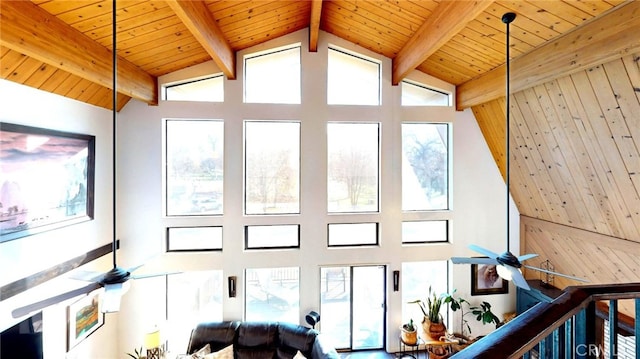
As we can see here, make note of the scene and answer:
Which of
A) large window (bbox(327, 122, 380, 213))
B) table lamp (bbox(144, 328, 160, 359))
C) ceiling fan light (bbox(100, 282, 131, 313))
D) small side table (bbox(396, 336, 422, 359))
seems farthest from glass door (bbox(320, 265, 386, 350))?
ceiling fan light (bbox(100, 282, 131, 313))

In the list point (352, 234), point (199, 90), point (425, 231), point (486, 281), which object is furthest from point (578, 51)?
point (199, 90)

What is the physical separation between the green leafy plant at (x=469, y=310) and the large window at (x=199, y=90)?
18.4 ft

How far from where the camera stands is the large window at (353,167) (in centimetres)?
514

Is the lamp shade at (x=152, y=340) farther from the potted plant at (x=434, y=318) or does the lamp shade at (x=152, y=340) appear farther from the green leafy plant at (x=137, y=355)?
the potted plant at (x=434, y=318)

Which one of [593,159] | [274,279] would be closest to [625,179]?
[593,159]

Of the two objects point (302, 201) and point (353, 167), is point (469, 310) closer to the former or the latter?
point (353, 167)

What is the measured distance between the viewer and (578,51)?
2908 mm

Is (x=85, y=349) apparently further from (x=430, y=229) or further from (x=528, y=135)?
(x=528, y=135)

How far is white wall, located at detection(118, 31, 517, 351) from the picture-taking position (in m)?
4.79

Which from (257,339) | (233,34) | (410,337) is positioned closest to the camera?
(233,34)

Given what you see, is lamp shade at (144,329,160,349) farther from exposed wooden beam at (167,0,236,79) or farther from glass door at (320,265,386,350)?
exposed wooden beam at (167,0,236,79)

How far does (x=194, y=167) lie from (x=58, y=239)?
2049 millimetres

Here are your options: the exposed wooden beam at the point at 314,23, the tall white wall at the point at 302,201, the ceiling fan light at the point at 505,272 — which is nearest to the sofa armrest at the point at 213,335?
the tall white wall at the point at 302,201

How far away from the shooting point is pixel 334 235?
5184mm
